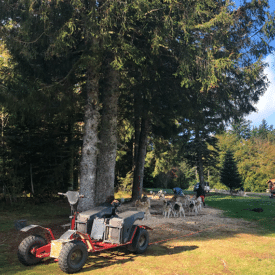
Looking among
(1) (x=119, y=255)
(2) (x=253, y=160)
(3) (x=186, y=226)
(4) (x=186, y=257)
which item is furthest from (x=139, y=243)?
(2) (x=253, y=160)

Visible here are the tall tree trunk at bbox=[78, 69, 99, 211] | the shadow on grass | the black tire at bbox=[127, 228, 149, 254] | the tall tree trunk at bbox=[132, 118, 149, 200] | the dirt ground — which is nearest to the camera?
the shadow on grass

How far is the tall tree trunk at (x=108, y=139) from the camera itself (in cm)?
1190

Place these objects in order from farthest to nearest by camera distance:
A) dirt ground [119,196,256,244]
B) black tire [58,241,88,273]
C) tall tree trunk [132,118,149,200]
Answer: tall tree trunk [132,118,149,200] → dirt ground [119,196,256,244] → black tire [58,241,88,273]

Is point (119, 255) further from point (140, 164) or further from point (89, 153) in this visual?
point (140, 164)

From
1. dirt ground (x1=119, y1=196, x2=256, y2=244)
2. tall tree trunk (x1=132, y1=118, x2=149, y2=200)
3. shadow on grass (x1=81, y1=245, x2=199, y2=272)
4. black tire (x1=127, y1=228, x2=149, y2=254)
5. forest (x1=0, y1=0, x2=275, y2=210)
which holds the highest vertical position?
forest (x1=0, y1=0, x2=275, y2=210)

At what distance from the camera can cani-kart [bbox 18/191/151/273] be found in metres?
5.44

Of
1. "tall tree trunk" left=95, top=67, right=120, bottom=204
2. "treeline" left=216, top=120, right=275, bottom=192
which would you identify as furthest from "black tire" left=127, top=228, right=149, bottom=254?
"treeline" left=216, top=120, right=275, bottom=192

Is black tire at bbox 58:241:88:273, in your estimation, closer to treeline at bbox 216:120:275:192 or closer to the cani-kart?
the cani-kart

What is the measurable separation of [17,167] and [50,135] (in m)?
2.80

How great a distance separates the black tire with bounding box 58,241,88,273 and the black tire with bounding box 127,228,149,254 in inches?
58.2

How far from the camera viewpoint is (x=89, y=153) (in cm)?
1089

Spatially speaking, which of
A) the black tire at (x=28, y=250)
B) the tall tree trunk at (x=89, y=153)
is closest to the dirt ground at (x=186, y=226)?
the tall tree trunk at (x=89, y=153)

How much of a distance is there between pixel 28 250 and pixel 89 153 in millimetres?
5489

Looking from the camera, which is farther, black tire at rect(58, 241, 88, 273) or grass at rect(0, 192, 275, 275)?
grass at rect(0, 192, 275, 275)
